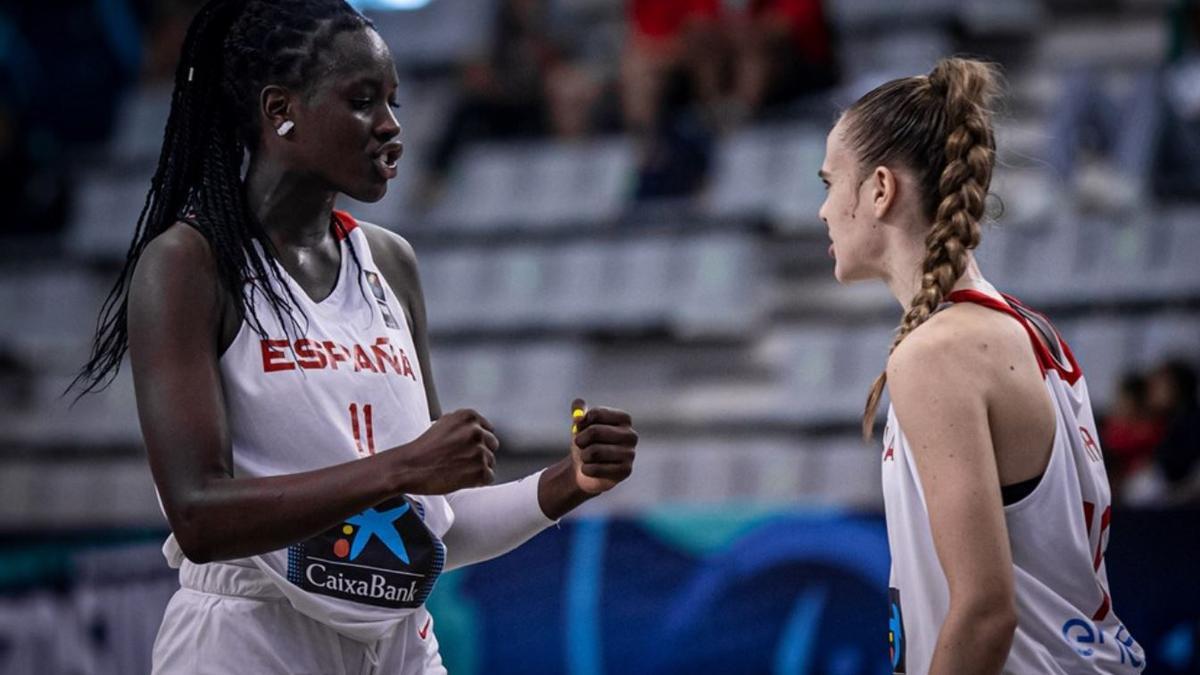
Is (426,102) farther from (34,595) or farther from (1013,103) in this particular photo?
(34,595)

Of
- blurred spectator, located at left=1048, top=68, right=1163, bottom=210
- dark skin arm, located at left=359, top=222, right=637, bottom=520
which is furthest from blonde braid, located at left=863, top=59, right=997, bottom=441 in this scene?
blurred spectator, located at left=1048, top=68, right=1163, bottom=210

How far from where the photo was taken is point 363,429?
95.6 inches

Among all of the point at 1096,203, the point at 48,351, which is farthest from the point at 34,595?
the point at 1096,203

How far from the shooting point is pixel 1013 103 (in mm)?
8820

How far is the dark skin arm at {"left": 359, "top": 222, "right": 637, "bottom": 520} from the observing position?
2469 mm

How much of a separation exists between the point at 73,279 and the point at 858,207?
847cm

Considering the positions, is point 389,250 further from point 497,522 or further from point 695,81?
point 695,81

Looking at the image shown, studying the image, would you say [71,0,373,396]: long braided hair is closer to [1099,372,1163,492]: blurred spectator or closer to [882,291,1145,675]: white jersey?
[882,291,1145,675]: white jersey

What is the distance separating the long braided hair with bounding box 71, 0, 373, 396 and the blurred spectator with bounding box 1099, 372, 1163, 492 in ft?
15.0

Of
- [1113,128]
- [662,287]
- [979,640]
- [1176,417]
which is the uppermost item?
[979,640]

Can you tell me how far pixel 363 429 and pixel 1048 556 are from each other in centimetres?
103

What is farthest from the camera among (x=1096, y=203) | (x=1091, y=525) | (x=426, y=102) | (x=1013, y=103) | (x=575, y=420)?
(x=426, y=102)

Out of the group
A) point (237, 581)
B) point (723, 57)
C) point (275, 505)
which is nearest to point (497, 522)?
point (237, 581)

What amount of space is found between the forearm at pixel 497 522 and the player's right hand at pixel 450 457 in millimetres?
524
